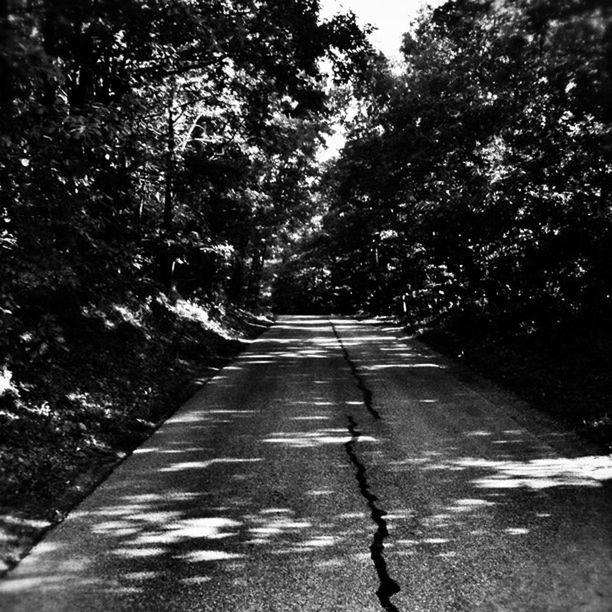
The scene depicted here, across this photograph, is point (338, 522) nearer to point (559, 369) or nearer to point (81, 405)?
point (81, 405)

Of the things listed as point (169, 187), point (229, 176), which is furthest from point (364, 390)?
point (169, 187)

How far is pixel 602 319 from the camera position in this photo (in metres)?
11.7

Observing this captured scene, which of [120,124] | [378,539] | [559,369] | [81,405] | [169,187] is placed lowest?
[378,539]

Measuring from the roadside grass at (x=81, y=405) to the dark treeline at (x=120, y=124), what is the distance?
1.92 feet

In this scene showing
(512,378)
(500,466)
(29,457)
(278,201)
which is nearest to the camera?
(29,457)

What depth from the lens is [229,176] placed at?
14.1 meters

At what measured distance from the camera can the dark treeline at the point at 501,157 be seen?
682 cm

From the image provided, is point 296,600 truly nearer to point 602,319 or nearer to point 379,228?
point 602,319

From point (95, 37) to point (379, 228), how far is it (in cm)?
1759

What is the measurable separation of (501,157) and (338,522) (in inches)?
471

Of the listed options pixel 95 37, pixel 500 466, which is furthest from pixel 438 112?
pixel 500 466

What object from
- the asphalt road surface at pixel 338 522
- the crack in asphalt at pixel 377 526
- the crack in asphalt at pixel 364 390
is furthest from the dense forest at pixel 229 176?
the crack in asphalt at pixel 364 390

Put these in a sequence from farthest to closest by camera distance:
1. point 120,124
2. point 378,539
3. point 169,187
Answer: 1. point 169,187
2. point 120,124
3. point 378,539

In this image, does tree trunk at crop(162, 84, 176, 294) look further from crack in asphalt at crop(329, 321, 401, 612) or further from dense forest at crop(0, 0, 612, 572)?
crack in asphalt at crop(329, 321, 401, 612)
